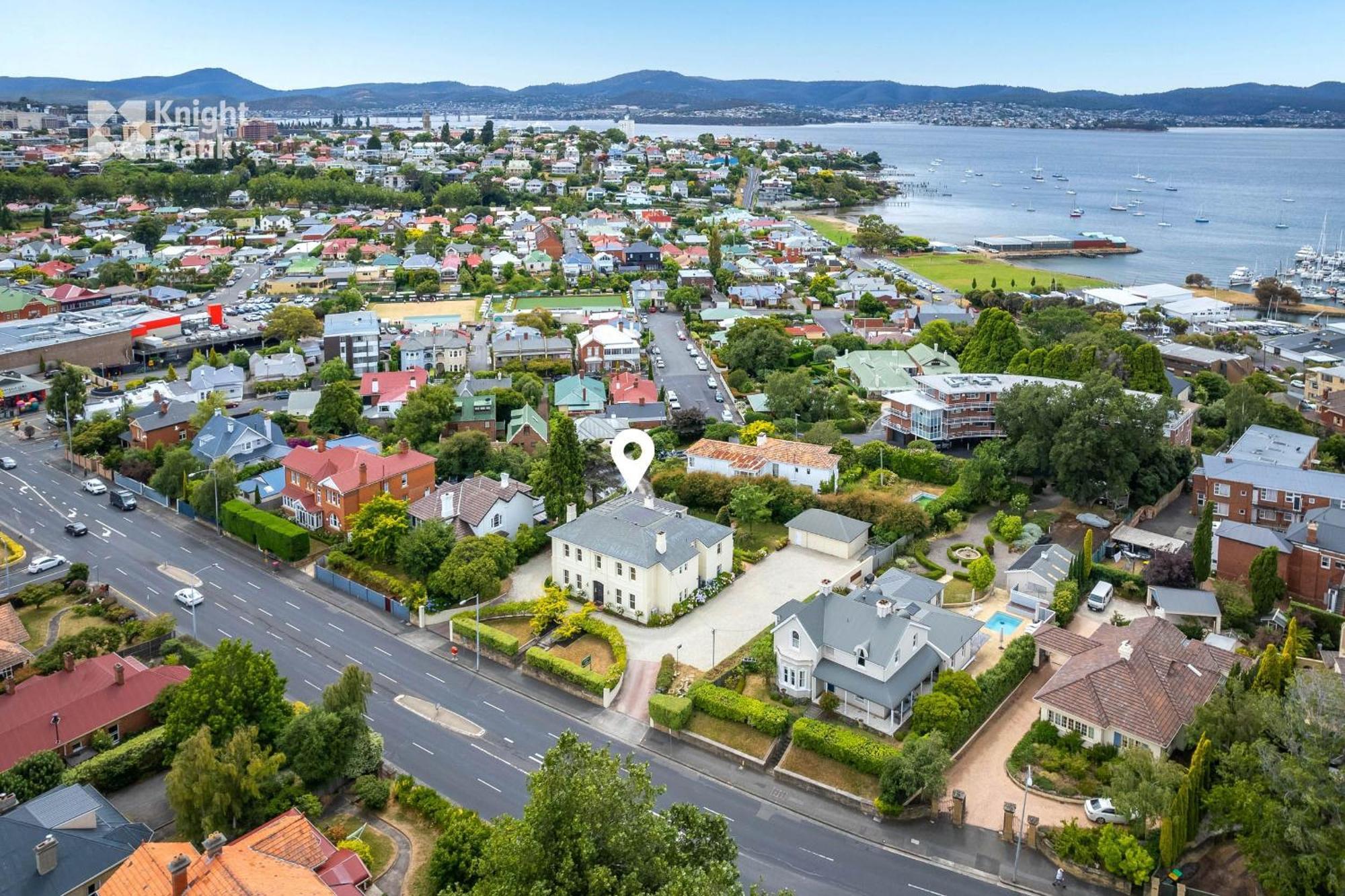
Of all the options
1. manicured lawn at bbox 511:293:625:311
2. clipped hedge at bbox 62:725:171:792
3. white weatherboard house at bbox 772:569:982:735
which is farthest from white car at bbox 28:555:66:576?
manicured lawn at bbox 511:293:625:311

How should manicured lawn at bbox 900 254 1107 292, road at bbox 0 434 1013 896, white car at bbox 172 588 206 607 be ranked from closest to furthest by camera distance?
road at bbox 0 434 1013 896 < white car at bbox 172 588 206 607 < manicured lawn at bbox 900 254 1107 292

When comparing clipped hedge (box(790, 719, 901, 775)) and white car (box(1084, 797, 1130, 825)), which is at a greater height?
clipped hedge (box(790, 719, 901, 775))

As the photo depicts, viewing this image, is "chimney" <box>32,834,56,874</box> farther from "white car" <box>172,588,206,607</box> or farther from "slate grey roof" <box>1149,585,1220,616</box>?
"slate grey roof" <box>1149,585,1220,616</box>

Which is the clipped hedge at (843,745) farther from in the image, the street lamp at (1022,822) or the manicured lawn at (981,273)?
the manicured lawn at (981,273)

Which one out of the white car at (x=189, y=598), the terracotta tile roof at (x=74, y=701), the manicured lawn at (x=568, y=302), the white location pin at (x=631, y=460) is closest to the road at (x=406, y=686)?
the white car at (x=189, y=598)

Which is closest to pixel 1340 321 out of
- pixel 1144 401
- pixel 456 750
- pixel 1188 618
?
pixel 1144 401

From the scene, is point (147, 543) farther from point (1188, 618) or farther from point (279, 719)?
point (1188, 618)
